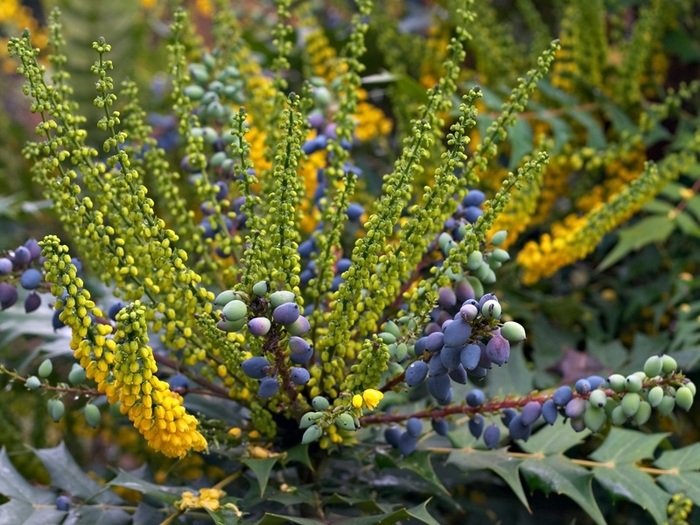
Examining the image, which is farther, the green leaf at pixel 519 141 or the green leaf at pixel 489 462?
the green leaf at pixel 519 141

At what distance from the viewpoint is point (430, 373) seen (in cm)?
76

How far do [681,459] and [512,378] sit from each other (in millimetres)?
279

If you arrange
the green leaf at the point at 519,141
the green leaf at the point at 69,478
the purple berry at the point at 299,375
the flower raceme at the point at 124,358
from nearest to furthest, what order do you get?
1. the flower raceme at the point at 124,358
2. the purple berry at the point at 299,375
3. the green leaf at the point at 69,478
4. the green leaf at the point at 519,141

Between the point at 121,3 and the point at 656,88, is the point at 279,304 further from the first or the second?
the point at 121,3

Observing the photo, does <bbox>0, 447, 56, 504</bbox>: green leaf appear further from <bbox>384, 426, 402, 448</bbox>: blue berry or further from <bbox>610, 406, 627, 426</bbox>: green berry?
<bbox>610, 406, 627, 426</bbox>: green berry

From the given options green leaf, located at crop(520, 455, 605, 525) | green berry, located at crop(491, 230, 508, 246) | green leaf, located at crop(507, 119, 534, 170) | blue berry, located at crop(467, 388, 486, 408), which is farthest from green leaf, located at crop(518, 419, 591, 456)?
green leaf, located at crop(507, 119, 534, 170)

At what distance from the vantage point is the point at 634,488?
0.93 metres

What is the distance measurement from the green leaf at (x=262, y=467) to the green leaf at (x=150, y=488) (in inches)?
3.5

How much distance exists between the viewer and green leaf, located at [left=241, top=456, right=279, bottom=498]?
0.80 meters

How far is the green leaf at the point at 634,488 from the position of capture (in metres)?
0.90

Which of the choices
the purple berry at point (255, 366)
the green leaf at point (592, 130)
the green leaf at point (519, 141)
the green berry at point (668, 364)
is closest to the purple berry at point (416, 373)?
the purple berry at point (255, 366)

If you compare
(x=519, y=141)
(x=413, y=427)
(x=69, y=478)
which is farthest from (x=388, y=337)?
(x=519, y=141)

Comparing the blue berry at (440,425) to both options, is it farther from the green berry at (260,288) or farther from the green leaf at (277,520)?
the green berry at (260,288)

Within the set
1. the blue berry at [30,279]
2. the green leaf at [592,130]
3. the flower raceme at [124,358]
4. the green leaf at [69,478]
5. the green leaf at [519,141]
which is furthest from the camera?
the green leaf at [592,130]
